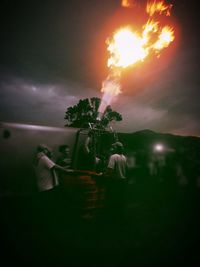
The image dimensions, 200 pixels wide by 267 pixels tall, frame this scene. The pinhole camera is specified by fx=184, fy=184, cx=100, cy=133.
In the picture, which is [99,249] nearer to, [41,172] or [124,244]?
[124,244]

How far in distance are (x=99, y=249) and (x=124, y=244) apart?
590 millimetres

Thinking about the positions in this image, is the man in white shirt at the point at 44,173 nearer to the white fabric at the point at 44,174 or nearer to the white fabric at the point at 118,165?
the white fabric at the point at 44,174

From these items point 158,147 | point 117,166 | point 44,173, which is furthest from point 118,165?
point 158,147

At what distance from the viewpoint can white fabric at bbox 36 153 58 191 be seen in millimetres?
4332

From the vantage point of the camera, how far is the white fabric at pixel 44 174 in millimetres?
4332

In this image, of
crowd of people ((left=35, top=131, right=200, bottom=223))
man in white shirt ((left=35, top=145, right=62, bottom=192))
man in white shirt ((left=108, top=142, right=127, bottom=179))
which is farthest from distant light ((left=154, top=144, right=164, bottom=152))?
man in white shirt ((left=35, top=145, right=62, bottom=192))

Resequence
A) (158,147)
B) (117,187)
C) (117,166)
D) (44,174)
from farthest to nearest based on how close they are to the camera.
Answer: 1. (158,147)
2. (117,166)
3. (117,187)
4. (44,174)

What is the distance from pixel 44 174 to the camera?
4.37m

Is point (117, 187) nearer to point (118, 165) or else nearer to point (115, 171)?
point (115, 171)

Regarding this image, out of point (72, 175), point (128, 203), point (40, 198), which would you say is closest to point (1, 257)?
point (40, 198)

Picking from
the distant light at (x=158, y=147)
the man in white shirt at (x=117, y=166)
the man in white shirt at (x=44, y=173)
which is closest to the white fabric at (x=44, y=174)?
the man in white shirt at (x=44, y=173)

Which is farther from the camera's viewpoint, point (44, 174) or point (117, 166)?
point (117, 166)

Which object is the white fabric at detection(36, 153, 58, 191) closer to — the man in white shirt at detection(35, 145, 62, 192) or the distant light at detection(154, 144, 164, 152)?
the man in white shirt at detection(35, 145, 62, 192)

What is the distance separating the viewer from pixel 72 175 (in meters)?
4.43
